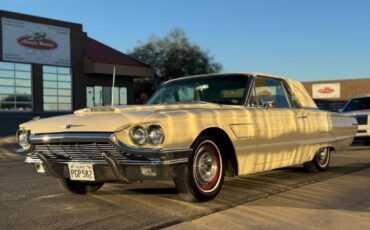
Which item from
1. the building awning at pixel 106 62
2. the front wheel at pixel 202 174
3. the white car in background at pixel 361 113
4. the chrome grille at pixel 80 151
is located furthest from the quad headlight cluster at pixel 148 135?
the building awning at pixel 106 62

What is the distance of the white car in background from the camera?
14.7m

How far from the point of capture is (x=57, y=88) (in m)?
38.2

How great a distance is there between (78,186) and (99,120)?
1.55 metres

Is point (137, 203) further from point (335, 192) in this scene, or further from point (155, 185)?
point (335, 192)

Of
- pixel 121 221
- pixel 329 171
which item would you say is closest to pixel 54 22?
pixel 329 171

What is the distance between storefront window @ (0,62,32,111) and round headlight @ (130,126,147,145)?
1261 inches

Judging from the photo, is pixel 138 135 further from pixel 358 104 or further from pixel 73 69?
pixel 73 69

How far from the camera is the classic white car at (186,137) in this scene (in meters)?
5.26

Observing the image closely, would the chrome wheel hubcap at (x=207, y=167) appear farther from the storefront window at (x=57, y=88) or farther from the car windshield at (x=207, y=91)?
the storefront window at (x=57, y=88)

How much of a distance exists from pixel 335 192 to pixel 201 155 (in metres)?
2.20

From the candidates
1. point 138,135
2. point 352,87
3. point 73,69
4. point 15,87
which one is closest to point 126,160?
point 138,135

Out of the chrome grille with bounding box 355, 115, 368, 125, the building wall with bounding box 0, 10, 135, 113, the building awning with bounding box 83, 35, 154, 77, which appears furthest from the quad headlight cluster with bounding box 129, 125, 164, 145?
the building awning with bounding box 83, 35, 154, 77

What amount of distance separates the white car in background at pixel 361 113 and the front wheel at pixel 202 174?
9702 mm

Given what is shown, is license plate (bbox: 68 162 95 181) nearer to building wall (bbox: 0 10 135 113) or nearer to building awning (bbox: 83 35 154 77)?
building wall (bbox: 0 10 135 113)
